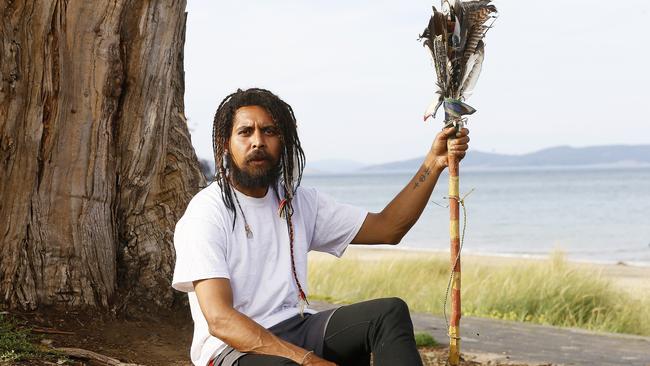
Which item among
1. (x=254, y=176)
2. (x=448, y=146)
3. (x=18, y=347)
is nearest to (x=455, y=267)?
(x=448, y=146)

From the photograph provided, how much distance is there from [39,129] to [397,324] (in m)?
2.70

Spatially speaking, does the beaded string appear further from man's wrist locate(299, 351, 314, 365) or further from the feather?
the feather

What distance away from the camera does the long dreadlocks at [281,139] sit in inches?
Answer: 151

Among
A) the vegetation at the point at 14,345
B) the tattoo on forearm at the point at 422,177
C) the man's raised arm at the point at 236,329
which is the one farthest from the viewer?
the vegetation at the point at 14,345

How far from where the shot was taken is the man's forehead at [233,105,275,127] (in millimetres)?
3828

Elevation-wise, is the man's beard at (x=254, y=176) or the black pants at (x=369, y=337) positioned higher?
the man's beard at (x=254, y=176)

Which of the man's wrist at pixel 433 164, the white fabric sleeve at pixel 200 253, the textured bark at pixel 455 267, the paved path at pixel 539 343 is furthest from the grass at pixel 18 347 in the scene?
the paved path at pixel 539 343

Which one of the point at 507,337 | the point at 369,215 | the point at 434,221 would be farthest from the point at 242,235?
the point at 434,221

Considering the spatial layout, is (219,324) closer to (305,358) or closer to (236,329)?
(236,329)

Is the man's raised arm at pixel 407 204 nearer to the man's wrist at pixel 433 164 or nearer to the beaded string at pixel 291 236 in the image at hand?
the man's wrist at pixel 433 164

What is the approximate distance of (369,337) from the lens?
145 inches

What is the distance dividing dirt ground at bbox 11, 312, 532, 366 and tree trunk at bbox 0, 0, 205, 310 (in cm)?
10

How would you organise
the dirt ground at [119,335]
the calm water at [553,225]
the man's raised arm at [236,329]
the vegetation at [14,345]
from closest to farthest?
the man's raised arm at [236,329]
the vegetation at [14,345]
the dirt ground at [119,335]
the calm water at [553,225]

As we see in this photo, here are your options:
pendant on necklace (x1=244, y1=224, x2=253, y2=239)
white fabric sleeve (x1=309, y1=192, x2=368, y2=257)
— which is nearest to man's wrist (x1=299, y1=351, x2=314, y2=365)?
pendant on necklace (x1=244, y1=224, x2=253, y2=239)
